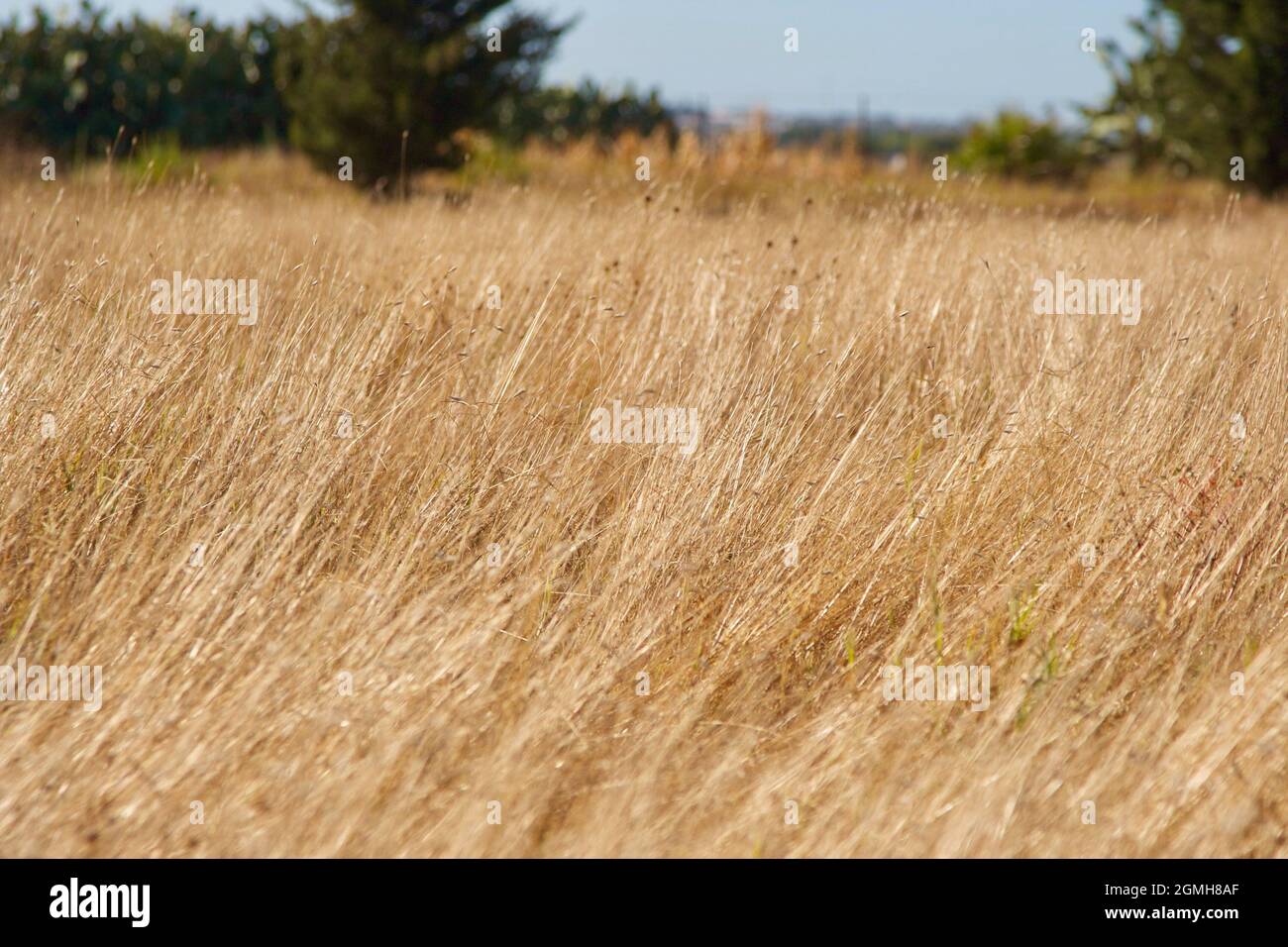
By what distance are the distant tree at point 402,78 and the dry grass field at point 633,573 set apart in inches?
324

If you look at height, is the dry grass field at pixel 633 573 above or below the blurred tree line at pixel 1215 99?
below

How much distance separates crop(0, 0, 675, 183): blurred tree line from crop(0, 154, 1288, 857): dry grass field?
27.0 ft

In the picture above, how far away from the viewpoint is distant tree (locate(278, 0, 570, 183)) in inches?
491

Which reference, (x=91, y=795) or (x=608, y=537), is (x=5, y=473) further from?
(x=608, y=537)

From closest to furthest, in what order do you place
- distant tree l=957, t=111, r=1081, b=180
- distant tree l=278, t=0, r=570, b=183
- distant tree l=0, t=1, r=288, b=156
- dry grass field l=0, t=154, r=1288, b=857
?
dry grass field l=0, t=154, r=1288, b=857
distant tree l=278, t=0, r=570, b=183
distant tree l=0, t=1, r=288, b=156
distant tree l=957, t=111, r=1081, b=180

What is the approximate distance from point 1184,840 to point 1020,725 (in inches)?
18.2

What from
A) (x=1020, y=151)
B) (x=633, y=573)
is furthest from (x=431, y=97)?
(x=633, y=573)

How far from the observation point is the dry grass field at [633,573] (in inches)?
91.9

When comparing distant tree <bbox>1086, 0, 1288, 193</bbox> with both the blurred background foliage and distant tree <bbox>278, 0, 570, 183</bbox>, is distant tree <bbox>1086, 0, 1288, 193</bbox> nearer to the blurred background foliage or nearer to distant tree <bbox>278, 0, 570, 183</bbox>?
the blurred background foliage
